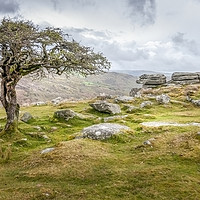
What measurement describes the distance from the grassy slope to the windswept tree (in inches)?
203

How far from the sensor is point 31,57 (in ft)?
81.1

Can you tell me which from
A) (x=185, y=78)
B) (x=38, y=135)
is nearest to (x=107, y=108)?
(x=38, y=135)

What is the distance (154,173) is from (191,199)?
2955 millimetres

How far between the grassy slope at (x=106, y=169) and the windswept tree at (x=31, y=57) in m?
5.15

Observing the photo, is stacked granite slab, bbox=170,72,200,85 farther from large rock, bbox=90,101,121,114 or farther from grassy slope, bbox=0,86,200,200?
grassy slope, bbox=0,86,200,200

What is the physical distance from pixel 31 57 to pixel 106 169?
46.1 ft

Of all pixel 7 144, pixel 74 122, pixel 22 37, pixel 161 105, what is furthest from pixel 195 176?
pixel 161 105

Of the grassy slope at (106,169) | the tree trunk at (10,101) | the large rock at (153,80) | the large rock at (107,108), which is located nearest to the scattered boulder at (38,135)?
the grassy slope at (106,169)

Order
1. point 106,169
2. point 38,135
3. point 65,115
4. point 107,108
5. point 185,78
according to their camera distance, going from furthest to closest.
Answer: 1. point 185,78
2. point 107,108
3. point 65,115
4. point 38,135
5. point 106,169

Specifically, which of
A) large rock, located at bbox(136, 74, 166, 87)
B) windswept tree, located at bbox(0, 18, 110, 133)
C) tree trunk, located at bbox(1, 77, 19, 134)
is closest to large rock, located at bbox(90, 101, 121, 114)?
windswept tree, located at bbox(0, 18, 110, 133)

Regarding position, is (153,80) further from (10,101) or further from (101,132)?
(101,132)

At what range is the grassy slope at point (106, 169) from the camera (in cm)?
1247

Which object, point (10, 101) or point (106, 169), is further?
point (10, 101)

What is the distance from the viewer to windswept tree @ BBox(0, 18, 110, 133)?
23469mm
